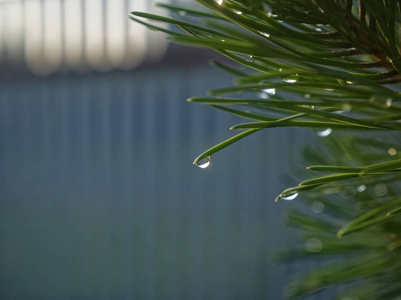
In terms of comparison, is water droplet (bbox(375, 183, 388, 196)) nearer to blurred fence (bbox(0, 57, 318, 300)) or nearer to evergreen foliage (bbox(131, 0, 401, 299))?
evergreen foliage (bbox(131, 0, 401, 299))

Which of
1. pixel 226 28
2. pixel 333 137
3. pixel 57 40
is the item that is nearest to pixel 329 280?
pixel 333 137

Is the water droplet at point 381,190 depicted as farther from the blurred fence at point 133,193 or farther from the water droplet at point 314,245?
the blurred fence at point 133,193

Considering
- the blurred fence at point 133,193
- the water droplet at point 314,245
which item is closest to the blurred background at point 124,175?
the blurred fence at point 133,193

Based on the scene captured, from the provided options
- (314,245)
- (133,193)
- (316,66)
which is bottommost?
(133,193)

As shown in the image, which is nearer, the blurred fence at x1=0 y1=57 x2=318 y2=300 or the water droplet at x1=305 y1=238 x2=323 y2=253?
the water droplet at x1=305 y1=238 x2=323 y2=253

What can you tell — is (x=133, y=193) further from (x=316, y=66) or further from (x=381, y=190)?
(x=316, y=66)

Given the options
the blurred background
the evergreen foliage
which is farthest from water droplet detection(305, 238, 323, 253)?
the blurred background

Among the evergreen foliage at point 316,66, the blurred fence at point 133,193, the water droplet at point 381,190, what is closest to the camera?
the evergreen foliage at point 316,66

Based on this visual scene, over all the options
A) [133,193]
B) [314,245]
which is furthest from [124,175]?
[314,245]
